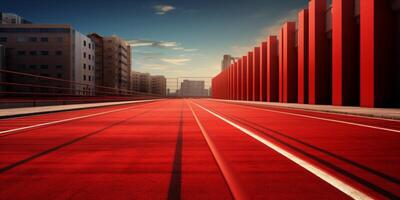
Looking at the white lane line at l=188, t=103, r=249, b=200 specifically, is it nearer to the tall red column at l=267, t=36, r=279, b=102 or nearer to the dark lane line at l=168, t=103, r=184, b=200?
the dark lane line at l=168, t=103, r=184, b=200

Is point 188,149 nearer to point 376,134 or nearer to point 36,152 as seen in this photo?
point 36,152

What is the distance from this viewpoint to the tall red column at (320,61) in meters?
26.1

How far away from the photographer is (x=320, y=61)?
1035 inches

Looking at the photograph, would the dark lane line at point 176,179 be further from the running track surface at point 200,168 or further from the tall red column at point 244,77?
the tall red column at point 244,77

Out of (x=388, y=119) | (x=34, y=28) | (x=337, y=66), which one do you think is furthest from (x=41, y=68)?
(x=388, y=119)

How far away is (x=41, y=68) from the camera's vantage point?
257ft

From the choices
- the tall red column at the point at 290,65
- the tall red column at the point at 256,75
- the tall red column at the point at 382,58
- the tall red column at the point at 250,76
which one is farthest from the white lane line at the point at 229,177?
the tall red column at the point at 250,76

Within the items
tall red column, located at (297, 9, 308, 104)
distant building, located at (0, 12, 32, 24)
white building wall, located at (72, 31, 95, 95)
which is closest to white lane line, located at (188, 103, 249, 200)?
tall red column, located at (297, 9, 308, 104)

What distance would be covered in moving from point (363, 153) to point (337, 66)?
19539 millimetres

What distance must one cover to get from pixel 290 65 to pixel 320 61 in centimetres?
779

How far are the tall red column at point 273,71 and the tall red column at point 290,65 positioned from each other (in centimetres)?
572

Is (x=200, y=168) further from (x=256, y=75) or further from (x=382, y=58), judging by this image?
(x=256, y=75)

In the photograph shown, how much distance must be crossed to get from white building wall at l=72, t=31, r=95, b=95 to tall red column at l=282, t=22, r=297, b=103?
2119 inches

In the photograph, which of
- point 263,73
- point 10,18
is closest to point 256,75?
point 263,73
